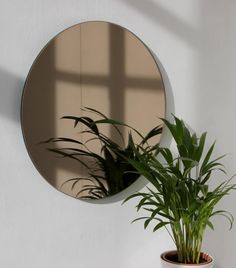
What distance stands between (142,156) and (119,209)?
274 mm

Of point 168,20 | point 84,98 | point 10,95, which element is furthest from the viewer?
point 168,20

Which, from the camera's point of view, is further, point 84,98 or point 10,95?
point 84,98

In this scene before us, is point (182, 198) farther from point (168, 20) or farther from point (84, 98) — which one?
point (168, 20)

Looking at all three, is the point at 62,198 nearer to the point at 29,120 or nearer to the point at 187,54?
the point at 29,120

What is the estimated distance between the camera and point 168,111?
2.02 metres

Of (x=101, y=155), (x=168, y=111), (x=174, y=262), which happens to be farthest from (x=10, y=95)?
(x=174, y=262)

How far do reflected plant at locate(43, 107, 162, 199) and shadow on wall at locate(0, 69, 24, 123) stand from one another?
0.54 feet

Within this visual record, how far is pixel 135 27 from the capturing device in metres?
1.92

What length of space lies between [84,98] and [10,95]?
285 mm

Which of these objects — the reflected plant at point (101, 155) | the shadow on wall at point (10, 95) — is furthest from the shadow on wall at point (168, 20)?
the shadow on wall at point (10, 95)

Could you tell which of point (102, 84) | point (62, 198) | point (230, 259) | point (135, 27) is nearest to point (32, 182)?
point (62, 198)

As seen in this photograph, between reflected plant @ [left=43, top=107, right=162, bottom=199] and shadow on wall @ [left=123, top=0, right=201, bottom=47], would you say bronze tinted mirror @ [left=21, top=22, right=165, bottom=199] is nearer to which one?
reflected plant @ [left=43, top=107, right=162, bottom=199]

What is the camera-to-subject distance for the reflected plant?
1.78 metres

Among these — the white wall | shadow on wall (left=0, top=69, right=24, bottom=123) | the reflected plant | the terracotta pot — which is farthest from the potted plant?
shadow on wall (left=0, top=69, right=24, bottom=123)
